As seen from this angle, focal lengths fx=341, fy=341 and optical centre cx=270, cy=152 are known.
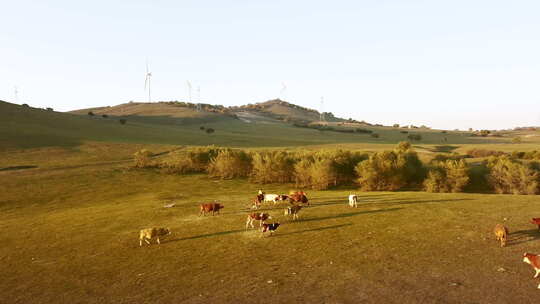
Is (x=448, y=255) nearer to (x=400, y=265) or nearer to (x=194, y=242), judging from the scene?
(x=400, y=265)

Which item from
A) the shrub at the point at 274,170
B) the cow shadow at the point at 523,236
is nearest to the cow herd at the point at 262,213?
the cow shadow at the point at 523,236

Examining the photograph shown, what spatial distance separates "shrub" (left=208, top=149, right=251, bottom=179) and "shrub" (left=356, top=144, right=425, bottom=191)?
17.4 m

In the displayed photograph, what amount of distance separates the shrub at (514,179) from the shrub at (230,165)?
32.8 metres

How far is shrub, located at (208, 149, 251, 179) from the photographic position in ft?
169

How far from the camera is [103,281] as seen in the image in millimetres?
14891

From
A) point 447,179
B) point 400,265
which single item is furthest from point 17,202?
point 447,179

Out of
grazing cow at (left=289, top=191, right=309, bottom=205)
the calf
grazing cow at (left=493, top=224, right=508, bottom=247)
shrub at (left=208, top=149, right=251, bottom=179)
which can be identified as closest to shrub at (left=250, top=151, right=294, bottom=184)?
shrub at (left=208, top=149, right=251, bottom=179)

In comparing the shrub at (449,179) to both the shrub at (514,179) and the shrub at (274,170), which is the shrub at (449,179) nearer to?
the shrub at (514,179)

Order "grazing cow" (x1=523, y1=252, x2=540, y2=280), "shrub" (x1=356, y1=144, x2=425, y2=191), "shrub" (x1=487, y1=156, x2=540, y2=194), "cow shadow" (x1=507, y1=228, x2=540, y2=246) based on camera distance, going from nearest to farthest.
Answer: "grazing cow" (x1=523, y1=252, x2=540, y2=280), "cow shadow" (x1=507, y1=228, x2=540, y2=246), "shrub" (x1=487, y1=156, x2=540, y2=194), "shrub" (x1=356, y1=144, x2=425, y2=191)

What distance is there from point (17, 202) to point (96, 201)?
8.19m

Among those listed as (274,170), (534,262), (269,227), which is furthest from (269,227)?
(274,170)

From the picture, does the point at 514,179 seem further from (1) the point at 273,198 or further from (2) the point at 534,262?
(2) the point at 534,262

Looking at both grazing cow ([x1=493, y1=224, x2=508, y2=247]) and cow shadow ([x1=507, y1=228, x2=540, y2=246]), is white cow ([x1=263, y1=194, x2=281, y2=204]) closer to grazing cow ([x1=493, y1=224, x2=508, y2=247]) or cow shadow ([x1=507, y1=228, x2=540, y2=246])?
grazing cow ([x1=493, y1=224, x2=508, y2=247])

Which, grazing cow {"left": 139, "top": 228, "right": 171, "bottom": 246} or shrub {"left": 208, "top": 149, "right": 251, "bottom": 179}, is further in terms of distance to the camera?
shrub {"left": 208, "top": 149, "right": 251, "bottom": 179}
